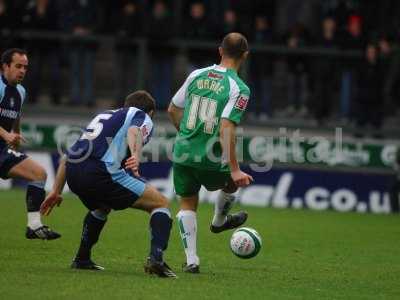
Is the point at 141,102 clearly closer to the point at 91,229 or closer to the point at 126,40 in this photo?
the point at 91,229

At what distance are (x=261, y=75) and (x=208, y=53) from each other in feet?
3.48

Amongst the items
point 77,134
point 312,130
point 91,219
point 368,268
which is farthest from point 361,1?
point 91,219

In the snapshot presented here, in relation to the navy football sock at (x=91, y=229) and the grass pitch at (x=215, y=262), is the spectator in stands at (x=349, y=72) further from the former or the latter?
the navy football sock at (x=91, y=229)

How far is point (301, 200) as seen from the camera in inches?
739

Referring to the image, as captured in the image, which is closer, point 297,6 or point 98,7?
point 98,7

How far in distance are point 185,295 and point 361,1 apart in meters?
13.7

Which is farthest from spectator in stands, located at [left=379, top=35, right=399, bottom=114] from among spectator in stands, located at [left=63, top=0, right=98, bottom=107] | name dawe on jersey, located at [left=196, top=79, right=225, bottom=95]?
name dawe on jersey, located at [left=196, top=79, right=225, bottom=95]

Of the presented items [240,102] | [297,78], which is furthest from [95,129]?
[297,78]

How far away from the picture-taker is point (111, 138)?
28.9 feet

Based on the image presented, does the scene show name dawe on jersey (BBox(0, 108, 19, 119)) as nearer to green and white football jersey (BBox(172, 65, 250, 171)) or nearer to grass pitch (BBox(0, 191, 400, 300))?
grass pitch (BBox(0, 191, 400, 300))

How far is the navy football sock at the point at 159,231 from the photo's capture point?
28.3 ft

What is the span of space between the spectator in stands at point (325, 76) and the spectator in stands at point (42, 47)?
4760 mm

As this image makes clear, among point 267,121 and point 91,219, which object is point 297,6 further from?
point 91,219

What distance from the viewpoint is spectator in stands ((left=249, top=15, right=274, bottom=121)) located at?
1941cm
